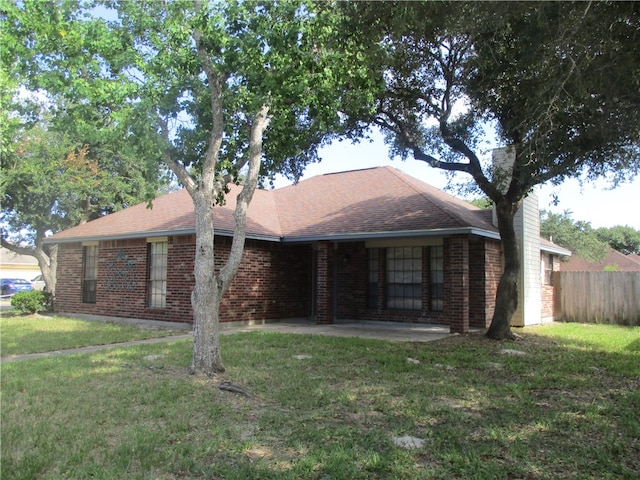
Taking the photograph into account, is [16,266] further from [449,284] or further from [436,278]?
[449,284]

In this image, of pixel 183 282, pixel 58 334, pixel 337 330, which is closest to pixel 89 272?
pixel 183 282

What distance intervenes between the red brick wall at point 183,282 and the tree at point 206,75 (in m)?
5.35

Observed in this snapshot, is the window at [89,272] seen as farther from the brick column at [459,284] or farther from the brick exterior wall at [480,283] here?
the brick exterior wall at [480,283]

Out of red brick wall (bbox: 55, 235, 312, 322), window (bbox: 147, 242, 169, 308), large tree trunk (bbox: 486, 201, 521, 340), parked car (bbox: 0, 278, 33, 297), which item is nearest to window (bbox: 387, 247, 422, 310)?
red brick wall (bbox: 55, 235, 312, 322)

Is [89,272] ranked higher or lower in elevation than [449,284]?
higher

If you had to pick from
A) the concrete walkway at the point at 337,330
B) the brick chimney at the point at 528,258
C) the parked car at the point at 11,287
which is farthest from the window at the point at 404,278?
the parked car at the point at 11,287

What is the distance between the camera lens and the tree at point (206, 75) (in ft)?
25.4

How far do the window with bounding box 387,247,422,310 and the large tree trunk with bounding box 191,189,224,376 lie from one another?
8676mm

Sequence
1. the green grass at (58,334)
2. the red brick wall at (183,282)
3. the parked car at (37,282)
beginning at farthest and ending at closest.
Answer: the parked car at (37,282)
the red brick wall at (183,282)
the green grass at (58,334)

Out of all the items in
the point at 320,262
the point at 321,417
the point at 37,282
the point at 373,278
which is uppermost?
the point at 320,262

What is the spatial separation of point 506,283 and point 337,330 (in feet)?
14.9

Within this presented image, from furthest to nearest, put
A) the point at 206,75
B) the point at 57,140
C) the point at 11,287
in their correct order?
1. the point at 11,287
2. the point at 57,140
3. the point at 206,75

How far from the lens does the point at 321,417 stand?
5.48m

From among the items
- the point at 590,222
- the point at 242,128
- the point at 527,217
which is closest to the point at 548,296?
Answer: the point at 527,217
